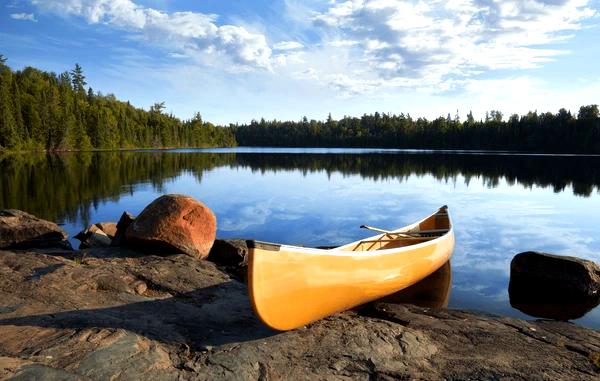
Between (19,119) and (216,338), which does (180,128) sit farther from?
(216,338)

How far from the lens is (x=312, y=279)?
6.95 metres

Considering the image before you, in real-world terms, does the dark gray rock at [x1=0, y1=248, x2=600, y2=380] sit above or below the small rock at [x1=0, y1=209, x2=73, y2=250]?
below

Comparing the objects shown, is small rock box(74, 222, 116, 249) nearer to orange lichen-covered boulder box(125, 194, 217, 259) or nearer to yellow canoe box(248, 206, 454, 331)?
orange lichen-covered boulder box(125, 194, 217, 259)

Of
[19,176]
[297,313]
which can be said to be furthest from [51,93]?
[297,313]

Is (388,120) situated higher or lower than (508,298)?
higher

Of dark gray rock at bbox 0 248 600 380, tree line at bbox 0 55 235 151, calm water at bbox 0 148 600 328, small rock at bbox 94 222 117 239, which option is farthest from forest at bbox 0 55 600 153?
dark gray rock at bbox 0 248 600 380

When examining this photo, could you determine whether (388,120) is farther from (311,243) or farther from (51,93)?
(311,243)

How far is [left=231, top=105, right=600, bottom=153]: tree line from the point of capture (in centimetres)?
10575

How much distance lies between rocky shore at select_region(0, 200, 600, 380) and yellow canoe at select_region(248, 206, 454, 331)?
1.26 ft

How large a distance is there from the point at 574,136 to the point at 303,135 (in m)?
107

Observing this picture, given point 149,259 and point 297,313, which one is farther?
point 149,259

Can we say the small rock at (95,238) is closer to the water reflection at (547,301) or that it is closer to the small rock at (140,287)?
the small rock at (140,287)

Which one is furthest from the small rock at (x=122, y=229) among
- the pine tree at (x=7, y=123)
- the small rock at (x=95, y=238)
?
the pine tree at (x=7, y=123)

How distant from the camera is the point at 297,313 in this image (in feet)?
22.6
